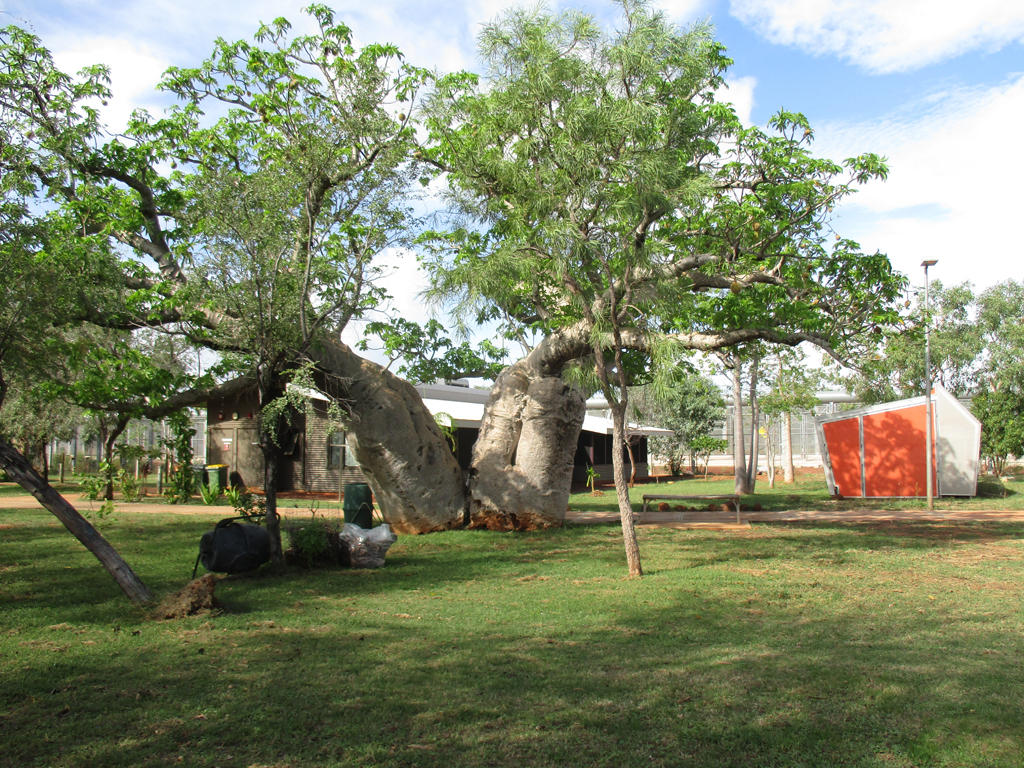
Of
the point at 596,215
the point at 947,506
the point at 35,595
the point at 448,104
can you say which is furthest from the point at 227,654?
the point at 947,506

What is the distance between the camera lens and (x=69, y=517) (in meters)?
6.08

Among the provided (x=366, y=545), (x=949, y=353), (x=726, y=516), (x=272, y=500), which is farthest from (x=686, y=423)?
(x=272, y=500)

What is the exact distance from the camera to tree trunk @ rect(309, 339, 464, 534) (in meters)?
11.6

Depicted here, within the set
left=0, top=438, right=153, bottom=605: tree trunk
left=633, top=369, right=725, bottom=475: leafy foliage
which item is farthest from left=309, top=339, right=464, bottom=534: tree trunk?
left=633, top=369, right=725, bottom=475: leafy foliage

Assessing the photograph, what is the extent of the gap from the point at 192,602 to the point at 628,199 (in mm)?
5635

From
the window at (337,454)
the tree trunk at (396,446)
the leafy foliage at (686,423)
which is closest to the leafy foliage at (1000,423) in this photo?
the leafy foliage at (686,423)

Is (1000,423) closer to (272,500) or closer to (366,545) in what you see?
(366,545)

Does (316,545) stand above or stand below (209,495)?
above

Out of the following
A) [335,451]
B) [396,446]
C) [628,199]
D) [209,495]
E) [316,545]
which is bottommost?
[209,495]

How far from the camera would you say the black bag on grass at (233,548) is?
25.1 feet

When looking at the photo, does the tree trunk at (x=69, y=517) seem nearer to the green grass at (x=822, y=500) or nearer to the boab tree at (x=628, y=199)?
the boab tree at (x=628, y=199)

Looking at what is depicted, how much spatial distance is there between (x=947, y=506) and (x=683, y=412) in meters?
17.4

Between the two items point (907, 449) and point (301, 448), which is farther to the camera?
point (301, 448)

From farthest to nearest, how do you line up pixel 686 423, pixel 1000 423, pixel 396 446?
pixel 686 423 → pixel 1000 423 → pixel 396 446
